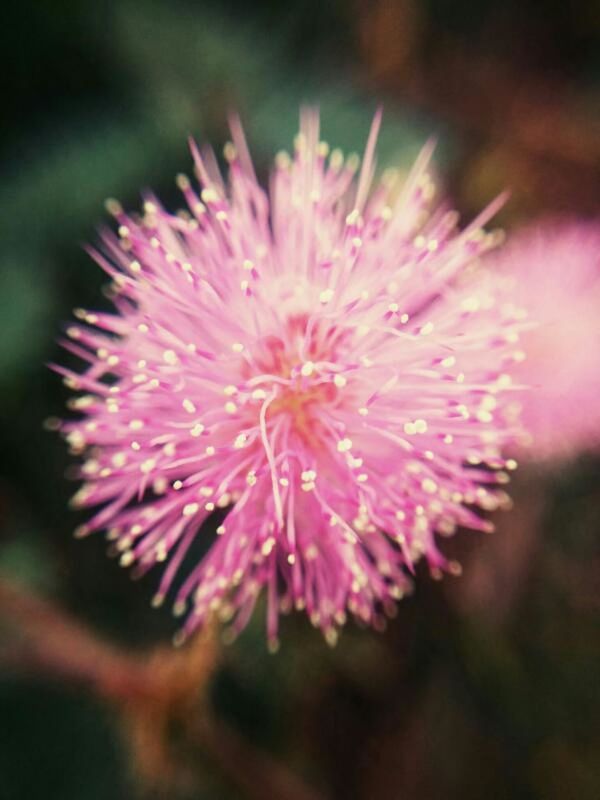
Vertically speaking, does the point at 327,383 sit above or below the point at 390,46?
below

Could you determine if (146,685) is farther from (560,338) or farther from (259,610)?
(560,338)

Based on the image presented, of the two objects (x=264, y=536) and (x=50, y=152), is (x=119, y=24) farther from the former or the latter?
(x=264, y=536)

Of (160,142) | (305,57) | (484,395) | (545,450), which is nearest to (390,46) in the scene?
(305,57)

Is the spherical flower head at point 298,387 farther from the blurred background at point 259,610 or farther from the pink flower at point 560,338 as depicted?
→ the blurred background at point 259,610

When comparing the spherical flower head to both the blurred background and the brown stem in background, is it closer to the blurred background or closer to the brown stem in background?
the brown stem in background

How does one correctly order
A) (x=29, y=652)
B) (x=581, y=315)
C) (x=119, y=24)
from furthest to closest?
(x=119, y=24)
(x=29, y=652)
(x=581, y=315)

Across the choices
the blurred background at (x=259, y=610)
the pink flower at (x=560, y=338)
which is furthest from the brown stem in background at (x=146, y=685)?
the pink flower at (x=560, y=338)

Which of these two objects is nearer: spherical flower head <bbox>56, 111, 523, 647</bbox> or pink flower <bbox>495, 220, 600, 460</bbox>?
spherical flower head <bbox>56, 111, 523, 647</bbox>

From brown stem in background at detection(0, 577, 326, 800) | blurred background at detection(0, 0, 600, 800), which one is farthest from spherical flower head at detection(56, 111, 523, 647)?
blurred background at detection(0, 0, 600, 800)
